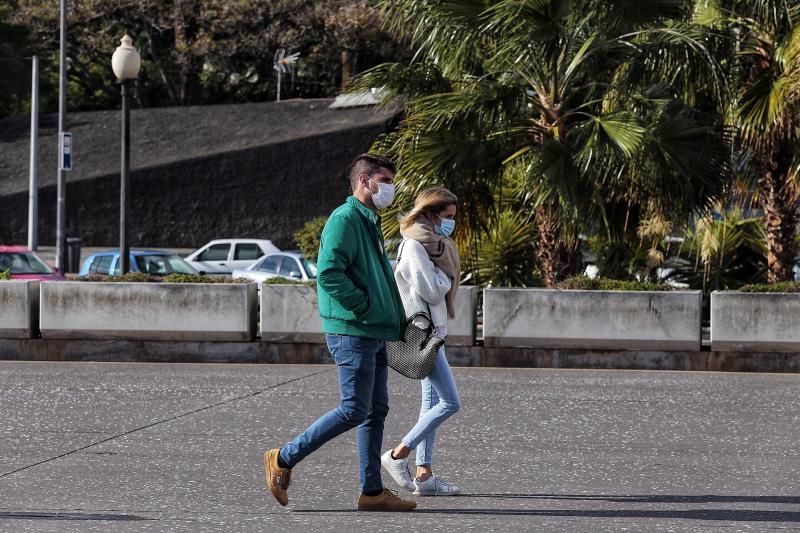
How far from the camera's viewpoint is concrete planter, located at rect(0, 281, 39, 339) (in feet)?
48.8

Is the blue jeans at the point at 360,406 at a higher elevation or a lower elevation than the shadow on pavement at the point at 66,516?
higher

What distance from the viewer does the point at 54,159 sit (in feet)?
142

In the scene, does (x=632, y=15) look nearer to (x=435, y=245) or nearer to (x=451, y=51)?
(x=451, y=51)

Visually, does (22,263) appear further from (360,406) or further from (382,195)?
(360,406)

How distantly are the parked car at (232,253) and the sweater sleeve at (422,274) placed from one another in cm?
2381

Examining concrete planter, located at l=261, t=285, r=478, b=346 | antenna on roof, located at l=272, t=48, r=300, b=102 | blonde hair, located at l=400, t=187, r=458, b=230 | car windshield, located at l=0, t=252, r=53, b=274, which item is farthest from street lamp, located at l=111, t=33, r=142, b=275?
antenna on roof, located at l=272, t=48, r=300, b=102

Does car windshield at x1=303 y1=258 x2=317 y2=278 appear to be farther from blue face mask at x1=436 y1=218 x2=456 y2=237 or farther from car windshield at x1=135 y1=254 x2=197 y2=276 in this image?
blue face mask at x1=436 y1=218 x2=456 y2=237

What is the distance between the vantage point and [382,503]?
6895 millimetres

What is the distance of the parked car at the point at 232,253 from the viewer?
103 ft

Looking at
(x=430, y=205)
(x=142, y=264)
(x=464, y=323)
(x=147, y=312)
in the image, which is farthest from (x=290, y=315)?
(x=142, y=264)

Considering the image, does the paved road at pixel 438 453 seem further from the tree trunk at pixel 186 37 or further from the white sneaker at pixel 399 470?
the tree trunk at pixel 186 37

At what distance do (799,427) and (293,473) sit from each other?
13.6 ft

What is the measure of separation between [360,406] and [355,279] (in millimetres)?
630

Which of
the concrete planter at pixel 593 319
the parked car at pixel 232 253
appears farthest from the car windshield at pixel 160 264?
the concrete planter at pixel 593 319
